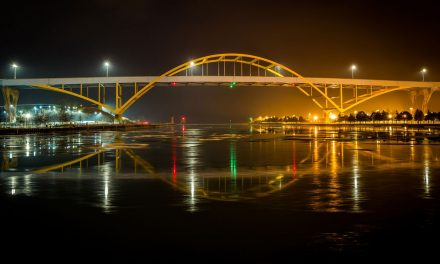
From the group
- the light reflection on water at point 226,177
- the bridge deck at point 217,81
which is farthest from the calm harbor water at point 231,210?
the bridge deck at point 217,81

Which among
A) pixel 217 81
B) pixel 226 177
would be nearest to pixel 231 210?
pixel 226 177

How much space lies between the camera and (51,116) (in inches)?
5098

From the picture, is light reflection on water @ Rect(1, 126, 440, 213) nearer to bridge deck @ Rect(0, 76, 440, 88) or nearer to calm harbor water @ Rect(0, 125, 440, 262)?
calm harbor water @ Rect(0, 125, 440, 262)

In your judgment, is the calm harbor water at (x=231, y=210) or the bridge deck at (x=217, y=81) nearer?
the calm harbor water at (x=231, y=210)

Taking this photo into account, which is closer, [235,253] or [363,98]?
[235,253]

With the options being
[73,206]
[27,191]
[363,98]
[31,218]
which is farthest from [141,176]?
[363,98]

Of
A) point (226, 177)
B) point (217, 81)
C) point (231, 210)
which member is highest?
point (217, 81)

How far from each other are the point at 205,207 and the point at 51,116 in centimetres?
12706

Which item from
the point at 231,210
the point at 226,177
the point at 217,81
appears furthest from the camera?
the point at 217,81

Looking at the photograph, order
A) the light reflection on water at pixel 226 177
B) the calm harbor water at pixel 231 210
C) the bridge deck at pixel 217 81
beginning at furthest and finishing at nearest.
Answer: the bridge deck at pixel 217 81 < the light reflection on water at pixel 226 177 < the calm harbor water at pixel 231 210

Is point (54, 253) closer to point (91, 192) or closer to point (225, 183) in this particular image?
point (91, 192)

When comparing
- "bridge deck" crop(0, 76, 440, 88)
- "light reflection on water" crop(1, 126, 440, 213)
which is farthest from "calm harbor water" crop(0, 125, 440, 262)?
"bridge deck" crop(0, 76, 440, 88)

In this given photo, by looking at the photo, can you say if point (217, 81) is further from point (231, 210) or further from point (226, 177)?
A: point (231, 210)

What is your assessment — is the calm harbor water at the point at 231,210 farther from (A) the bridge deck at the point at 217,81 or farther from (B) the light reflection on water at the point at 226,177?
(A) the bridge deck at the point at 217,81
